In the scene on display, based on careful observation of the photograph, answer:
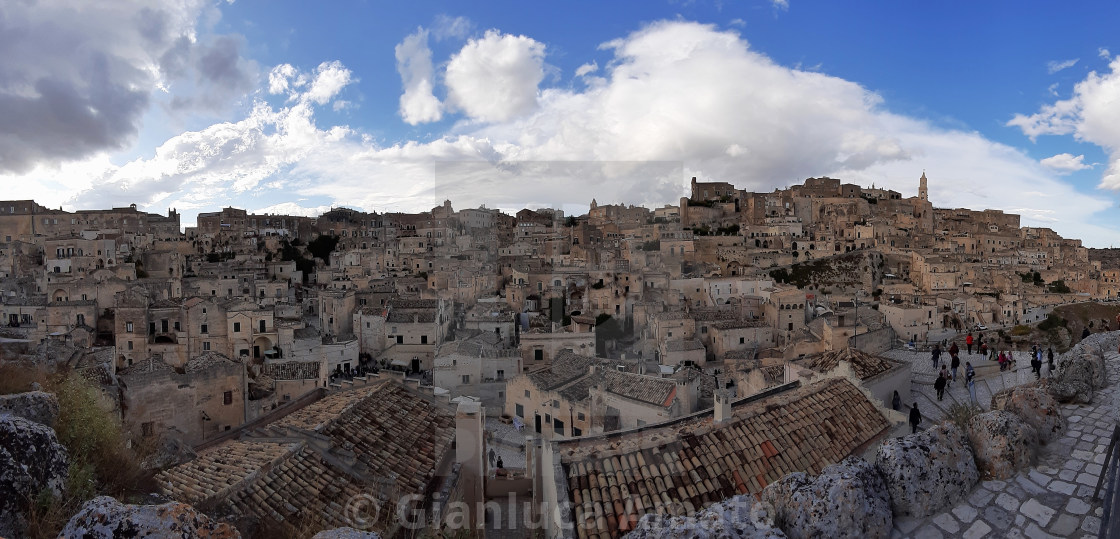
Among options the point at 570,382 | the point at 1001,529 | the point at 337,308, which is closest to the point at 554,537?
the point at 1001,529

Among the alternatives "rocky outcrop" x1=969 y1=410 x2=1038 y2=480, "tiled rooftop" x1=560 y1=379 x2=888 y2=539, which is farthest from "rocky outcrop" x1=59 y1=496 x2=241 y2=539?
"rocky outcrop" x1=969 y1=410 x2=1038 y2=480

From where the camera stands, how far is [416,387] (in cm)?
902

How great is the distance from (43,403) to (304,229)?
50125mm

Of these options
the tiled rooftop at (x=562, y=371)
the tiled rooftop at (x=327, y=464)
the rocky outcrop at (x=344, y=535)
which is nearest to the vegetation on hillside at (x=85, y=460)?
the tiled rooftop at (x=327, y=464)

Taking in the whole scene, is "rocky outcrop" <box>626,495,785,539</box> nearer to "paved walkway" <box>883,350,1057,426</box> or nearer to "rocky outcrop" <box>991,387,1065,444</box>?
"rocky outcrop" <box>991,387,1065,444</box>

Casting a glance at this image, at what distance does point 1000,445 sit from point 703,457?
304 centimetres

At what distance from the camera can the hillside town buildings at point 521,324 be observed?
20.6 feet

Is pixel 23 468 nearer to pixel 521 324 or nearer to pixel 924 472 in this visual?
pixel 924 472

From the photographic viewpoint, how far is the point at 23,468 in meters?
2.92

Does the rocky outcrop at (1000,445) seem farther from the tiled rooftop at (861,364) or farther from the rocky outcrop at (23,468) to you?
the tiled rooftop at (861,364)

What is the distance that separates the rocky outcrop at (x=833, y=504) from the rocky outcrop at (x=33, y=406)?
452cm

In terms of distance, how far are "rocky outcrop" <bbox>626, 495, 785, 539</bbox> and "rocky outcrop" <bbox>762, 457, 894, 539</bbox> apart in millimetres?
103

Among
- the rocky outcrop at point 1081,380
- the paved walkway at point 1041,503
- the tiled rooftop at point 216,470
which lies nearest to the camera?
the paved walkway at point 1041,503

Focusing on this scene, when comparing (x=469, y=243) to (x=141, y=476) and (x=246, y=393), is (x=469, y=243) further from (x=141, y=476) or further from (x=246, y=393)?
(x=141, y=476)
